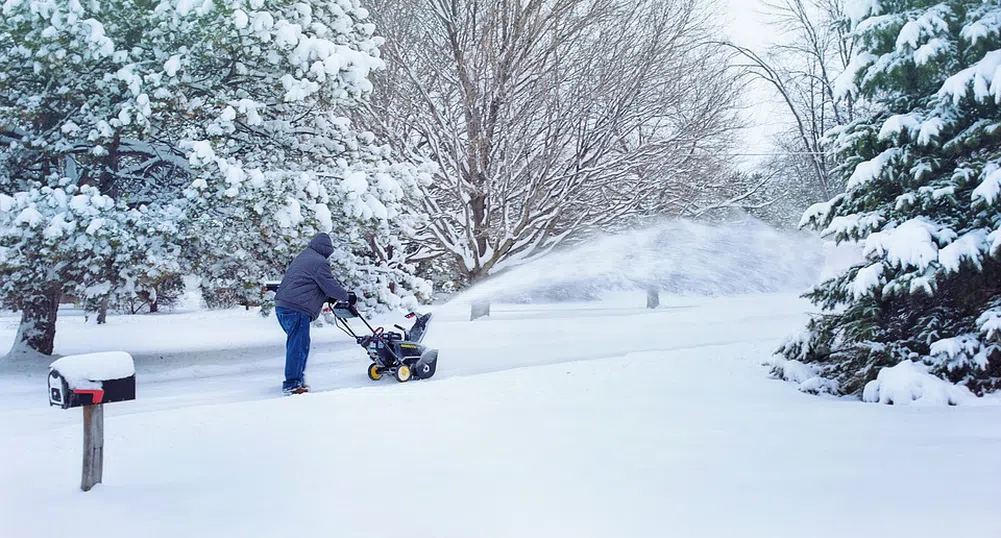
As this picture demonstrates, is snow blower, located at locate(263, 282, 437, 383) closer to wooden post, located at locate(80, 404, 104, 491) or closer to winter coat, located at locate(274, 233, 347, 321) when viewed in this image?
winter coat, located at locate(274, 233, 347, 321)

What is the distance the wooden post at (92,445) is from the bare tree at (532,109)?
9927 millimetres

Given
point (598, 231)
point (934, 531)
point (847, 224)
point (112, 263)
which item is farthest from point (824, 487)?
point (598, 231)

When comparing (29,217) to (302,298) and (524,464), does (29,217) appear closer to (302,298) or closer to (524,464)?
(302,298)

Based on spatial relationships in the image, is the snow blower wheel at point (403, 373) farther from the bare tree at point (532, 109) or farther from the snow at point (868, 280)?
the bare tree at point (532, 109)

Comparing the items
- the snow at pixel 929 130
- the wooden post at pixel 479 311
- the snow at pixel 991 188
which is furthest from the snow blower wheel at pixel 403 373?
the wooden post at pixel 479 311

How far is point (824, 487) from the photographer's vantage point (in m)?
3.71

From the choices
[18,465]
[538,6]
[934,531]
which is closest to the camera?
[934,531]

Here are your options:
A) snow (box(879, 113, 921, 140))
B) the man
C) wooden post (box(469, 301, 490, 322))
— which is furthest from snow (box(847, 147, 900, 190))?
wooden post (box(469, 301, 490, 322))

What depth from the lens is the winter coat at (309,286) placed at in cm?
778

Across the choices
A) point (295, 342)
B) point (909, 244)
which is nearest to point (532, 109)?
point (295, 342)

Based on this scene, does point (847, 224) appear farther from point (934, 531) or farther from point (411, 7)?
point (411, 7)

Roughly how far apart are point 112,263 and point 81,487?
7.12m

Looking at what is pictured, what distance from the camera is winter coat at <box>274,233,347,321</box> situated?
7.78m

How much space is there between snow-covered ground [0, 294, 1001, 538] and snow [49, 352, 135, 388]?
621mm
